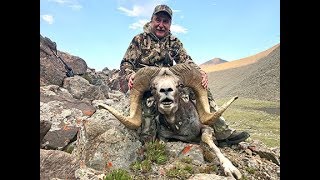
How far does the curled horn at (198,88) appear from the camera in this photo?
10305 mm

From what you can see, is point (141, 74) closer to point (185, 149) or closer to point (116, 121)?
point (116, 121)

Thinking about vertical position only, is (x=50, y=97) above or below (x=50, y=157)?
above

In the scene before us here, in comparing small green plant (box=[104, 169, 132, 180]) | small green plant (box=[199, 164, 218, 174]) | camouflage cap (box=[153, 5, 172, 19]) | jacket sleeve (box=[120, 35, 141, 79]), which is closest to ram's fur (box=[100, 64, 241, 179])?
small green plant (box=[199, 164, 218, 174])

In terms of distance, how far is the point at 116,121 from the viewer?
1077 centimetres

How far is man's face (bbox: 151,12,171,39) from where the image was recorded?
11648mm

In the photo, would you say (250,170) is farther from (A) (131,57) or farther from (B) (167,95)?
(A) (131,57)

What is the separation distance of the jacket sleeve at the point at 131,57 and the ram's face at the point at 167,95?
84.9 inches

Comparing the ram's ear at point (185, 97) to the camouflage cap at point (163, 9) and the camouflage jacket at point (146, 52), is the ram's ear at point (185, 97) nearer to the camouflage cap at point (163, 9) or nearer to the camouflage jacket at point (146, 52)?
the camouflage jacket at point (146, 52)

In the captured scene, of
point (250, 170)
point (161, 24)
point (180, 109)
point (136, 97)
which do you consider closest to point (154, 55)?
point (161, 24)

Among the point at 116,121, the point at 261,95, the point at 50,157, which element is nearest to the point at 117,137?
the point at 116,121

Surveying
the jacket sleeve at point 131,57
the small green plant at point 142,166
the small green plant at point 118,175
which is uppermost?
the jacket sleeve at point 131,57

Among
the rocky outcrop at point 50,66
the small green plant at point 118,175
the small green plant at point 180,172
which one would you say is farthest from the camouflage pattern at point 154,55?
the rocky outcrop at point 50,66
